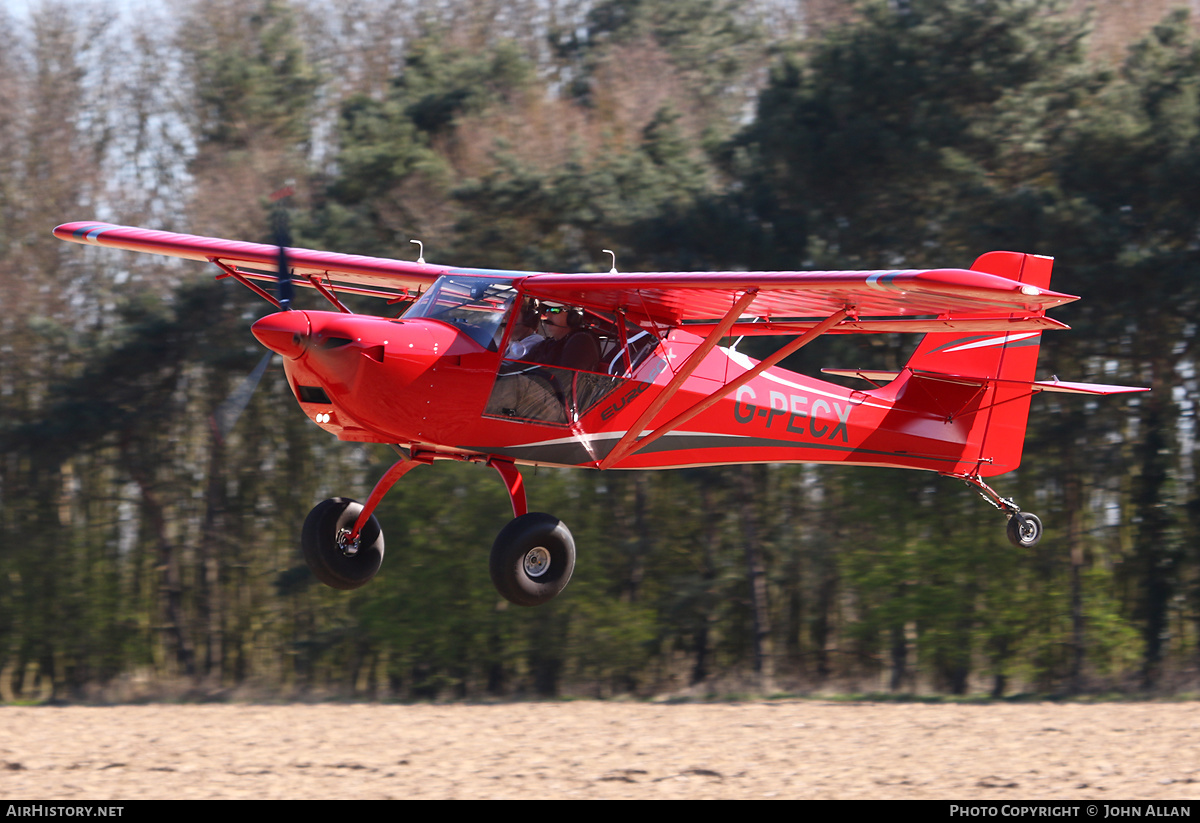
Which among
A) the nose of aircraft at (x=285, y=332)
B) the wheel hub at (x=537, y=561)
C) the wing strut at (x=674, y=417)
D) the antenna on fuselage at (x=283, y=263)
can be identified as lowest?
the wheel hub at (x=537, y=561)

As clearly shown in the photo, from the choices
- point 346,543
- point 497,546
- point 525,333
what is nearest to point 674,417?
point 525,333

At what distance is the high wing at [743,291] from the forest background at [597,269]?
31.5 ft

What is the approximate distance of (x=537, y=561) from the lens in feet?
31.8

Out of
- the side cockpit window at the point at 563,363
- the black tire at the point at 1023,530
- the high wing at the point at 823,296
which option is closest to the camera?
the high wing at the point at 823,296

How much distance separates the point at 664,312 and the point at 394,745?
8098mm

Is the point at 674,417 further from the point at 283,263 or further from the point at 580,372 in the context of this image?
the point at 283,263

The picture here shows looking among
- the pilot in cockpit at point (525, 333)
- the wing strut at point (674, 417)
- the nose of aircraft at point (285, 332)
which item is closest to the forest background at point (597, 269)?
the wing strut at point (674, 417)

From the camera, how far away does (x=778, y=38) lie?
28406 millimetres

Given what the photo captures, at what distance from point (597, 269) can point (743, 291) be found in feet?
41.5

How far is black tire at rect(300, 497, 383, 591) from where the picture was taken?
9875mm

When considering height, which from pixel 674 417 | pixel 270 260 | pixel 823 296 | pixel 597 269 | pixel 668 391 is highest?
pixel 597 269

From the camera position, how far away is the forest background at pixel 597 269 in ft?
67.5

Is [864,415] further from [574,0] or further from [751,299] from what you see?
[574,0]

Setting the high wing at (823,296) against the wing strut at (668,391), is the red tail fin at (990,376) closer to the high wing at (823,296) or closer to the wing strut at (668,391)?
the high wing at (823,296)
